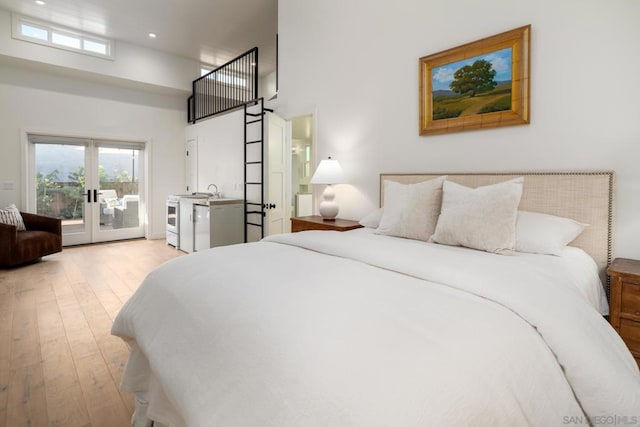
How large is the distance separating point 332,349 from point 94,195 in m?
6.45

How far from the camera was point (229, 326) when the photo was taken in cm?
A: 98

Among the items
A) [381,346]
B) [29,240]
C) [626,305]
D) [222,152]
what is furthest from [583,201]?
[29,240]

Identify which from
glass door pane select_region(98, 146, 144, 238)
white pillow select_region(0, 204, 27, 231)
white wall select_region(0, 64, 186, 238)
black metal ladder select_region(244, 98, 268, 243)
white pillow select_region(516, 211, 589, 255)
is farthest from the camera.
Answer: glass door pane select_region(98, 146, 144, 238)

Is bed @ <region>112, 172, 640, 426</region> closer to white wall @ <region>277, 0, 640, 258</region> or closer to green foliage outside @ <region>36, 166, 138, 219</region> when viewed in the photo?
white wall @ <region>277, 0, 640, 258</region>

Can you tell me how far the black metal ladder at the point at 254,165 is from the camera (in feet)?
15.5

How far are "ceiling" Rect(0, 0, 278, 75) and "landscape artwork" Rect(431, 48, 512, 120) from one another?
3074mm

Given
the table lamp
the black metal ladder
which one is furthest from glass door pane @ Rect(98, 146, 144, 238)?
the table lamp

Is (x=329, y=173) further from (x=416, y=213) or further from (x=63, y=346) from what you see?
(x=63, y=346)

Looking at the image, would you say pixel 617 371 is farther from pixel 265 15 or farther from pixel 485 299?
pixel 265 15

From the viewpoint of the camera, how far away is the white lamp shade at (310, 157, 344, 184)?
336 centimetres

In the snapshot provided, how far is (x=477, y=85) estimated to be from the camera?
2502 millimetres

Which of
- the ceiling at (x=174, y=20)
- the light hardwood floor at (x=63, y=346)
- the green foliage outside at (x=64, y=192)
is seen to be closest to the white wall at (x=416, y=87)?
the ceiling at (x=174, y=20)

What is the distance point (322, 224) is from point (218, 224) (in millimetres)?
2147

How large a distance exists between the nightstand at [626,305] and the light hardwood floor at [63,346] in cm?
251
